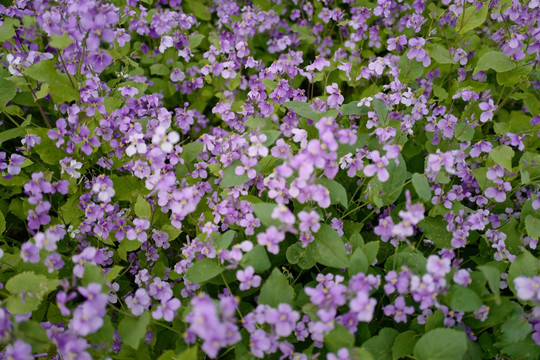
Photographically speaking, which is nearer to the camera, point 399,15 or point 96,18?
point 96,18

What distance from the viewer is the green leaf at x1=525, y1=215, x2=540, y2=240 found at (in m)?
2.78

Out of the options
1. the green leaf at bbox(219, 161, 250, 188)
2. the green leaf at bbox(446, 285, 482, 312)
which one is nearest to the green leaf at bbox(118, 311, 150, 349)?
the green leaf at bbox(219, 161, 250, 188)

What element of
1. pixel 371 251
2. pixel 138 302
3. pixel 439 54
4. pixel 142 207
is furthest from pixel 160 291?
pixel 439 54

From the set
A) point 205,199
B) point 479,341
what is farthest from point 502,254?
point 205,199

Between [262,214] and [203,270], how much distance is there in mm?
521

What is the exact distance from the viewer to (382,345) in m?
2.48

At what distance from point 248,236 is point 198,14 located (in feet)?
10.2

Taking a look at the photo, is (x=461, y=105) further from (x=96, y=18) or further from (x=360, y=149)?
(x=96, y=18)

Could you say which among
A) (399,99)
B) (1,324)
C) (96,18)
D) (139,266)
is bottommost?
(139,266)

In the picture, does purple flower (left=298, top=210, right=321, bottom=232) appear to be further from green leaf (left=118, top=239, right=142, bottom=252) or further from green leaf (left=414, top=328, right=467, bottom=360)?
green leaf (left=118, top=239, right=142, bottom=252)

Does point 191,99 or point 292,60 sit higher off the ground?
point 292,60

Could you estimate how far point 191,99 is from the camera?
4.66 metres

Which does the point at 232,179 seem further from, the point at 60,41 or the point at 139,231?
the point at 60,41

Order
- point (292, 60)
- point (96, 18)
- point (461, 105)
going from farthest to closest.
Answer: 1. point (461, 105)
2. point (292, 60)
3. point (96, 18)
